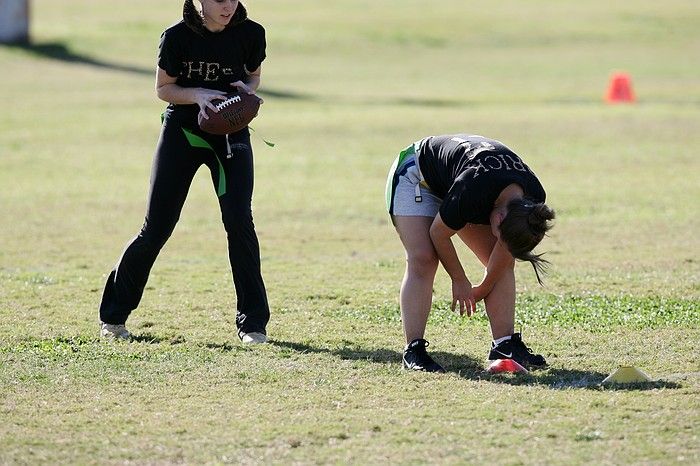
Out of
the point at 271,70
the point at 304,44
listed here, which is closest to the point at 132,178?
the point at 271,70

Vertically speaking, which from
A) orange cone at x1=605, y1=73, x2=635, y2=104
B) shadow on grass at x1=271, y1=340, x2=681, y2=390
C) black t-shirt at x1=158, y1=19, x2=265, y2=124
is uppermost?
black t-shirt at x1=158, y1=19, x2=265, y2=124

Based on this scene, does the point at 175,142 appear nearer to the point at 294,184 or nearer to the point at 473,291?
the point at 473,291

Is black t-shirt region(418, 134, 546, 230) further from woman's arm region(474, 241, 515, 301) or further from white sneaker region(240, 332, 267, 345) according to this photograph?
white sneaker region(240, 332, 267, 345)

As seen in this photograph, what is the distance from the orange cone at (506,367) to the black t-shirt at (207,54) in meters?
2.41

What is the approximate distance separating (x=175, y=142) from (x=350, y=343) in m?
1.67

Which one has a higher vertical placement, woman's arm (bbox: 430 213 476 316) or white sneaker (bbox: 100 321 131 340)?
woman's arm (bbox: 430 213 476 316)

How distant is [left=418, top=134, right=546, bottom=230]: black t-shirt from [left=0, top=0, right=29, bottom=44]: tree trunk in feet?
104

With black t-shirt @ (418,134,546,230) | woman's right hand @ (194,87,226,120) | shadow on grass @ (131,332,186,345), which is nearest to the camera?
black t-shirt @ (418,134,546,230)

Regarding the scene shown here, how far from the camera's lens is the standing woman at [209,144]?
7.81 meters

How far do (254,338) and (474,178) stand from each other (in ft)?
6.61

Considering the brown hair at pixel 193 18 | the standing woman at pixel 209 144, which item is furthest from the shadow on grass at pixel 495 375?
the brown hair at pixel 193 18

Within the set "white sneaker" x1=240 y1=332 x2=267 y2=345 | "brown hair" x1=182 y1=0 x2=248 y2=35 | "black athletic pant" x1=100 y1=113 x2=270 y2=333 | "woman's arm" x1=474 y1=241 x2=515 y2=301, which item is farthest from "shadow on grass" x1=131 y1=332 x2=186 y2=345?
"woman's arm" x1=474 y1=241 x2=515 y2=301

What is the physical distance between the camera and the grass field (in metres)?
5.90

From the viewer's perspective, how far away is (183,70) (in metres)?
7.88
